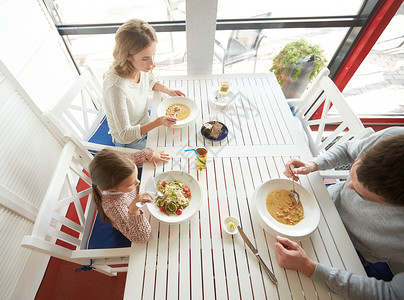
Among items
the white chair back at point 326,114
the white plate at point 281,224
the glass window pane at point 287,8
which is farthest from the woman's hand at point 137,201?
the glass window pane at point 287,8

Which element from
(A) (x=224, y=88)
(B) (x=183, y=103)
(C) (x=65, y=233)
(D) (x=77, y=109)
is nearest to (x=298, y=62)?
(A) (x=224, y=88)

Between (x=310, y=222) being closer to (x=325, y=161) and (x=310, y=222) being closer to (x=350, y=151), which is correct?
Result: (x=325, y=161)

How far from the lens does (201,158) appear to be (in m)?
1.23

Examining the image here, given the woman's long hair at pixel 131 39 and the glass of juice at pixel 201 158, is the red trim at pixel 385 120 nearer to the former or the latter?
the glass of juice at pixel 201 158

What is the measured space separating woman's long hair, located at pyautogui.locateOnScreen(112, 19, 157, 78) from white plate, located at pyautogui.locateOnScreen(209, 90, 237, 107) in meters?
0.56

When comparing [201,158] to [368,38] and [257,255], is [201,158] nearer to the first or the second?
[257,255]

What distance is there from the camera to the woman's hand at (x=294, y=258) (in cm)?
92

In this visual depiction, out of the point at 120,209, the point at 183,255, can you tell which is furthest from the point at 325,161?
the point at 120,209

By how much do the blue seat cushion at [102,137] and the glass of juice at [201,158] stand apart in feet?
3.05

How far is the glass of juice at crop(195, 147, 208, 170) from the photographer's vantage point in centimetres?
123

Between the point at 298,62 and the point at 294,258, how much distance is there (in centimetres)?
203

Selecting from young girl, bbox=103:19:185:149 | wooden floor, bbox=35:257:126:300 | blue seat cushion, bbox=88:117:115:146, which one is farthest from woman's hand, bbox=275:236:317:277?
blue seat cushion, bbox=88:117:115:146

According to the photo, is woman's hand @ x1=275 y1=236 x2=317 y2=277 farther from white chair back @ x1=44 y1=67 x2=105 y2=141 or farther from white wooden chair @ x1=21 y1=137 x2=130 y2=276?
white chair back @ x1=44 y1=67 x2=105 y2=141

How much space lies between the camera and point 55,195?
106 cm
